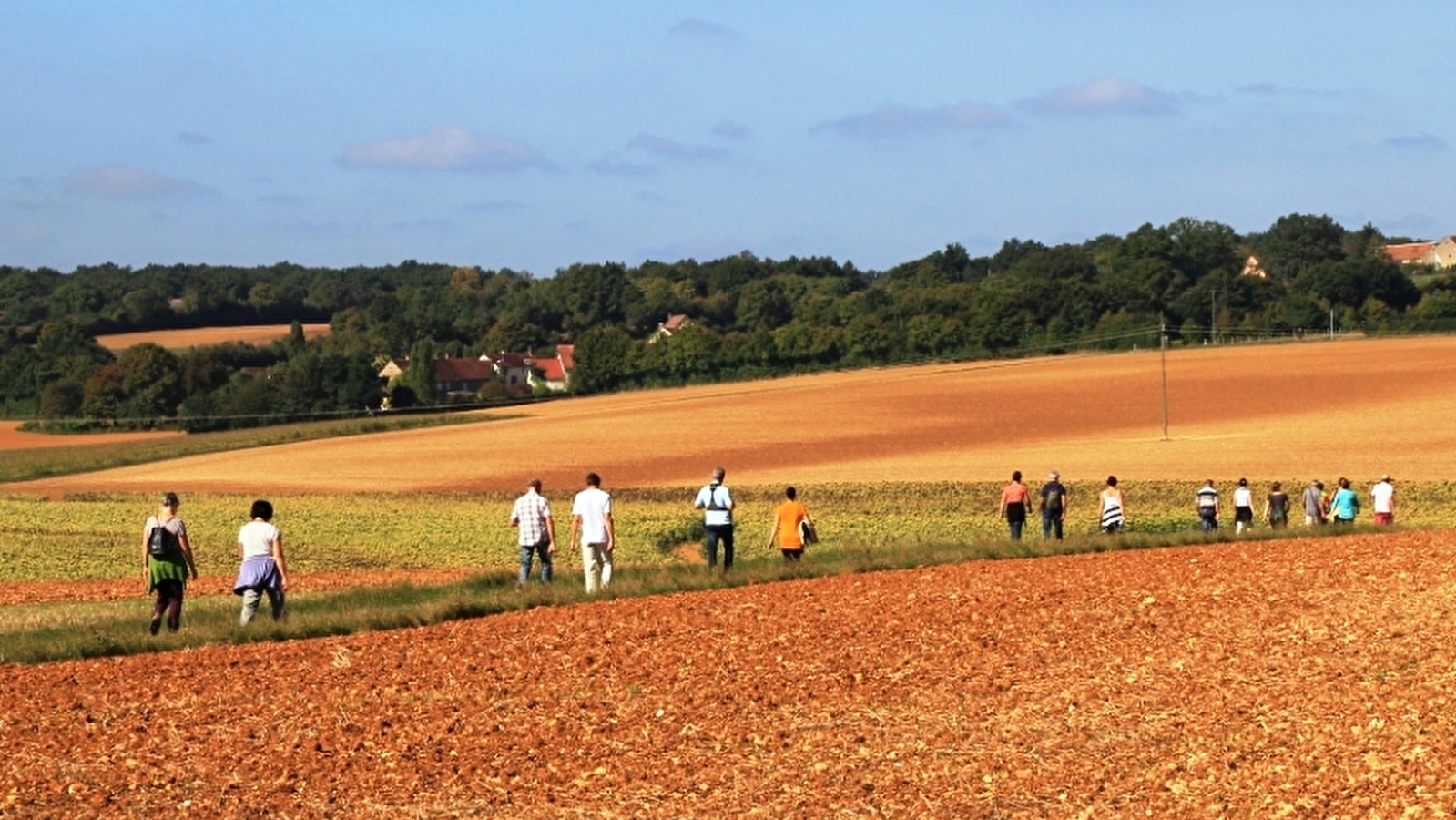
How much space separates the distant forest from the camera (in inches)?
4274

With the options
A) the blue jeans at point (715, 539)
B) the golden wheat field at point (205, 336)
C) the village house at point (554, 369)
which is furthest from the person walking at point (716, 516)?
the golden wheat field at point (205, 336)

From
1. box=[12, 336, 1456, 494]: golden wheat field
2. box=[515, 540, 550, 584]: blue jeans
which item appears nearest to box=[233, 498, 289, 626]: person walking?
box=[515, 540, 550, 584]: blue jeans

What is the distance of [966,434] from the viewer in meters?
69.2

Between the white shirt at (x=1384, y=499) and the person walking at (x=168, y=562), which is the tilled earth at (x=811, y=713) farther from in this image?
the white shirt at (x=1384, y=499)

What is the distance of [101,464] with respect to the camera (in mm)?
77312

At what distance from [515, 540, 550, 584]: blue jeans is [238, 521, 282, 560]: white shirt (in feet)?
14.3

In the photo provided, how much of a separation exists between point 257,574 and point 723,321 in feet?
530

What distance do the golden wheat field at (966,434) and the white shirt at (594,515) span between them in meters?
30.0

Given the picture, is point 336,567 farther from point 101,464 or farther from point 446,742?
point 101,464

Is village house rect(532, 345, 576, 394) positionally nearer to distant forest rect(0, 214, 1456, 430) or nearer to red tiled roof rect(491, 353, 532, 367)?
red tiled roof rect(491, 353, 532, 367)

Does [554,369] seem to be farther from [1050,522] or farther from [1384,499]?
[1050,522]

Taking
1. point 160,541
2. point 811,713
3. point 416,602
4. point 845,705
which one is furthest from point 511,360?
point 811,713

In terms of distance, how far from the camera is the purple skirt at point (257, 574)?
1927 cm

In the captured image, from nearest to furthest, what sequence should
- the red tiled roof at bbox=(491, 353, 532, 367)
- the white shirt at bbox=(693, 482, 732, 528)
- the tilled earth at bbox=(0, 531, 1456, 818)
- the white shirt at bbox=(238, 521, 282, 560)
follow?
the tilled earth at bbox=(0, 531, 1456, 818), the white shirt at bbox=(238, 521, 282, 560), the white shirt at bbox=(693, 482, 732, 528), the red tiled roof at bbox=(491, 353, 532, 367)
